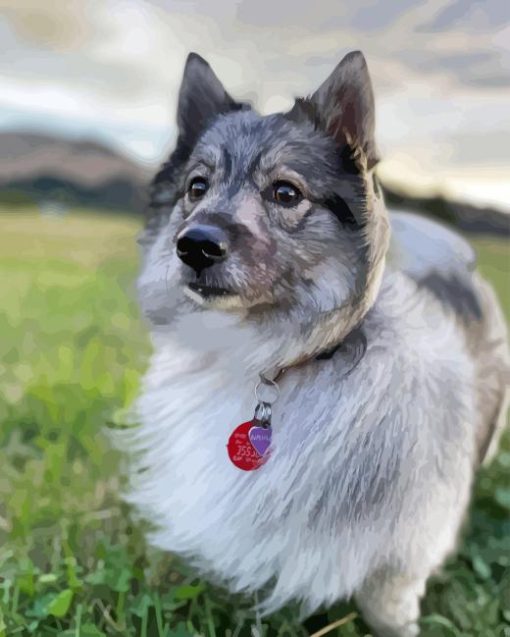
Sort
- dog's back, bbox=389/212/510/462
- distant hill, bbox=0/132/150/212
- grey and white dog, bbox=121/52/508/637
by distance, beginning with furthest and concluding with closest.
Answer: distant hill, bbox=0/132/150/212 < dog's back, bbox=389/212/510/462 < grey and white dog, bbox=121/52/508/637

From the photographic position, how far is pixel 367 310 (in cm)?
147

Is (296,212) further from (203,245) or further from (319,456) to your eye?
(319,456)

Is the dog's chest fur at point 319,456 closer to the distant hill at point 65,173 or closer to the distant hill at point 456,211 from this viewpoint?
the distant hill at point 456,211

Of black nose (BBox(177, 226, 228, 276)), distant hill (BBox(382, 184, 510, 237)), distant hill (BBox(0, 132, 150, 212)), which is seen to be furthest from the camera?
distant hill (BBox(0, 132, 150, 212))

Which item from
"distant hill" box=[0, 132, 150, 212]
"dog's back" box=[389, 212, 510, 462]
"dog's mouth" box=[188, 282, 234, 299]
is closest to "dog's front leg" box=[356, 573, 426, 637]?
"dog's back" box=[389, 212, 510, 462]

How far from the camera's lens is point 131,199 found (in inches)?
144

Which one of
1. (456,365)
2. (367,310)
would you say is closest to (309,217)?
(367,310)

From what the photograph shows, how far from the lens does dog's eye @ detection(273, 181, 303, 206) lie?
55.3 inches

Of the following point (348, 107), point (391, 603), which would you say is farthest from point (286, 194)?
point (391, 603)

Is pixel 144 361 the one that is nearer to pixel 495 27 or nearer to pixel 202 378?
pixel 202 378

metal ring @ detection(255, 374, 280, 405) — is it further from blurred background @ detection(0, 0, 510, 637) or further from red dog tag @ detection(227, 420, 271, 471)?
blurred background @ detection(0, 0, 510, 637)

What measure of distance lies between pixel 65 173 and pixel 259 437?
9.41 ft

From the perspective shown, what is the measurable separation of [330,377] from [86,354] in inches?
77.2

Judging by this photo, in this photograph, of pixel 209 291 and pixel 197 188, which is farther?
pixel 197 188
